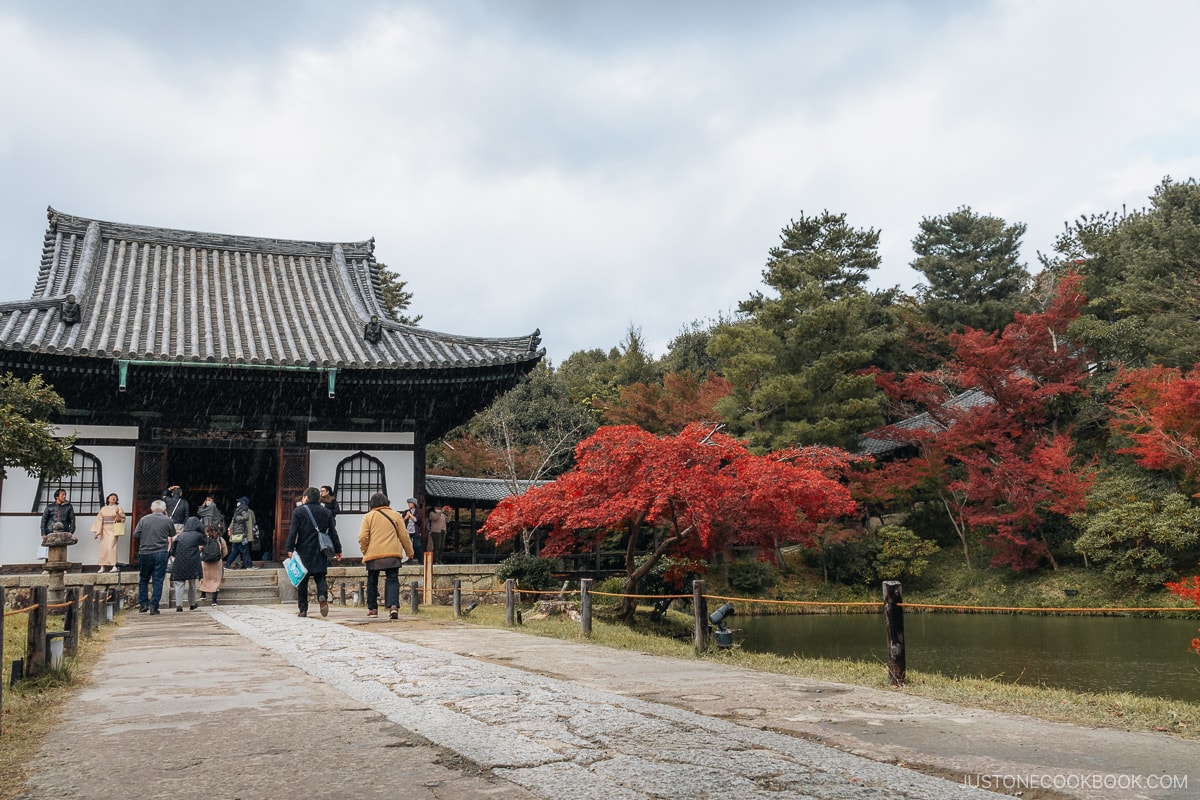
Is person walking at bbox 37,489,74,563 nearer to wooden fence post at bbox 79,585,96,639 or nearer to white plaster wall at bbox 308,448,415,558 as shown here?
white plaster wall at bbox 308,448,415,558

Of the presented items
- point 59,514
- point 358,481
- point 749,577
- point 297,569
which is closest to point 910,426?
point 749,577

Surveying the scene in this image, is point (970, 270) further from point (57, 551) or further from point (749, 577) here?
point (57, 551)

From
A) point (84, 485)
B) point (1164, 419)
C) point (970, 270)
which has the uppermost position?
point (970, 270)

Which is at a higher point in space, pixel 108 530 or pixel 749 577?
pixel 108 530

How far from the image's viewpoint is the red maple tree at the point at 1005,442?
2356 centimetres

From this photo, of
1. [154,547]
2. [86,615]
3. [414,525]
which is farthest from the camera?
[414,525]

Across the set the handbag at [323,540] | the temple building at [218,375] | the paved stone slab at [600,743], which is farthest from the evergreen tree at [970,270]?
the paved stone slab at [600,743]

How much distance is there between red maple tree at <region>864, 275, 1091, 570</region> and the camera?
23.6 meters

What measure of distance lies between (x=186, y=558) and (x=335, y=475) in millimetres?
4289

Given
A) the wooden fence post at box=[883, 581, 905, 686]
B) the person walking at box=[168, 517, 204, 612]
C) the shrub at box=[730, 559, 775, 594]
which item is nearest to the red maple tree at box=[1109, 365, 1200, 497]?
the shrub at box=[730, 559, 775, 594]

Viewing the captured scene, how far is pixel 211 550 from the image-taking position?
43.5 ft

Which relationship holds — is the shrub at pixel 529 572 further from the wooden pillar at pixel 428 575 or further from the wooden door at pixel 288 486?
the wooden door at pixel 288 486

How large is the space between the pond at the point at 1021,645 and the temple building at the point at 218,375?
773cm

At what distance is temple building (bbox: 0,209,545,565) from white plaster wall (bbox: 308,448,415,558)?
3cm
